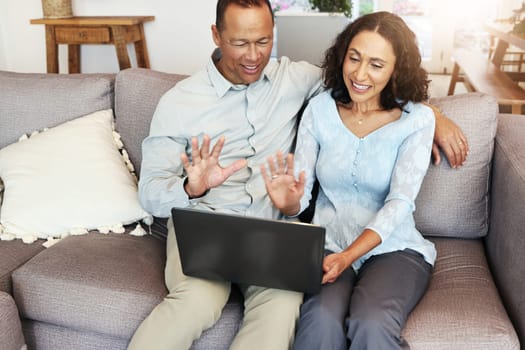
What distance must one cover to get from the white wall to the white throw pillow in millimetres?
2063

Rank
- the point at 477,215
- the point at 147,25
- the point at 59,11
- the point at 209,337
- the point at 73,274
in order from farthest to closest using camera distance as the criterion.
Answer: the point at 147,25 → the point at 59,11 → the point at 477,215 → the point at 73,274 → the point at 209,337

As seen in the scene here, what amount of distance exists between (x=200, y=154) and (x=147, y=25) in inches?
106

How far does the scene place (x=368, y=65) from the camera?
4.59ft

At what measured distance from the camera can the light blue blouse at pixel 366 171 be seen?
4.53 ft

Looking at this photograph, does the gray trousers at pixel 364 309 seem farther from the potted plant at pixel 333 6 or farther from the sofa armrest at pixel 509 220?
the potted plant at pixel 333 6

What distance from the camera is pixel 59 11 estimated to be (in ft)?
11.5

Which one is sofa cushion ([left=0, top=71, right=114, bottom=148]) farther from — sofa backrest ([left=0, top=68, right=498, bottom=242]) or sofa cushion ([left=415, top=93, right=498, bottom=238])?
sofa cushion ([left=415, top=93, right=498, bottom=238])

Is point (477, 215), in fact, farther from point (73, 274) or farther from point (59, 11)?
point (59, 11)

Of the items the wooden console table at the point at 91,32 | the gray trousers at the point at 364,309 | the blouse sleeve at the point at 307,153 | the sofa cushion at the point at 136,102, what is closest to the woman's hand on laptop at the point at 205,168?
the blouse sleeve at the point at 307,153

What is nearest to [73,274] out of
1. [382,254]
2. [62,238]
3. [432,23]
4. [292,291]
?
[62,238]

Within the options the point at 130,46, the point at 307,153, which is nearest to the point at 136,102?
the point at 307,153

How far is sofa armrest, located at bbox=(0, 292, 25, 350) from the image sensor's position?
1337 millimetres

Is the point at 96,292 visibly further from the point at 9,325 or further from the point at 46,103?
the point at 46,103

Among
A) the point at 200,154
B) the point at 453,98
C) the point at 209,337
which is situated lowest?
the point at 209,337
